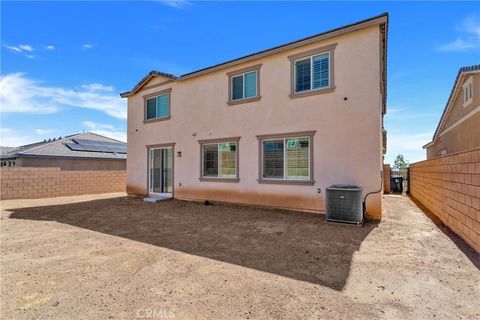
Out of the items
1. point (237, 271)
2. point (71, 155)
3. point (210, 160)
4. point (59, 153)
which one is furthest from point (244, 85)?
point (59, 153)

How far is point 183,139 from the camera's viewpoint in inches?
467

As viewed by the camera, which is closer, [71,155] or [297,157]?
[297,157]

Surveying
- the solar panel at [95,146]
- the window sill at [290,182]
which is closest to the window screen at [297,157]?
the window sill at [290,182]

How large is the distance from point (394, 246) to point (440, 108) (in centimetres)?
1848

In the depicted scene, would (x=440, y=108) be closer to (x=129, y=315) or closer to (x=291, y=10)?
(x=291, y=10)

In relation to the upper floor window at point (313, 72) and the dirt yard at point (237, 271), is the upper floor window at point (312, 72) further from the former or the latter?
the dirt yard at point (237, 271)

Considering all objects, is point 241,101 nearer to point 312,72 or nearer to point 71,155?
point 312,72

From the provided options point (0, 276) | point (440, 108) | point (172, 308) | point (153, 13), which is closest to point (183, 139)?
point (153, 13)

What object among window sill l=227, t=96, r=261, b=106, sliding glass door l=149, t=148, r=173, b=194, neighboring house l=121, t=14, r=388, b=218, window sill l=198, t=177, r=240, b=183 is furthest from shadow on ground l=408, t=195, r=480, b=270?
sliding glass door l=149, t=148, r=173, b=194

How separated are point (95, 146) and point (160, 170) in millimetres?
11563

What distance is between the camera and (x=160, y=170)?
42.7ft

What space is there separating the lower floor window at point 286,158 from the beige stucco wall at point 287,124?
33cm

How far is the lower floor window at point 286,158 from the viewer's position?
8703 mm

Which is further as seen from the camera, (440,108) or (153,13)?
(440,108)
